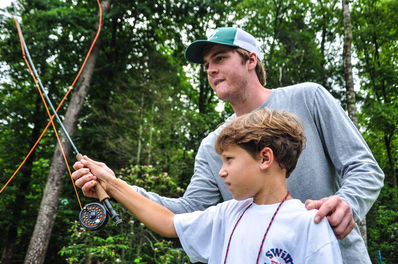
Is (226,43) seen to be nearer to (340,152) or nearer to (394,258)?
(340,152)

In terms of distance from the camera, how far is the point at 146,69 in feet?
40.7

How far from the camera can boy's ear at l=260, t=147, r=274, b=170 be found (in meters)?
1.48

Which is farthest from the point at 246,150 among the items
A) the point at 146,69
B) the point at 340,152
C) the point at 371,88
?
the point at 371,88

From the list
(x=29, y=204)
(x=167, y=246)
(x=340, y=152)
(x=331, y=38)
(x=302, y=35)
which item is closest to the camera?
(x=340, y=152)

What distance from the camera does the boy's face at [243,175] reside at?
1.47 m

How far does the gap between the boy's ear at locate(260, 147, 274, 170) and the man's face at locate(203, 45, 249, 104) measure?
0.66 m

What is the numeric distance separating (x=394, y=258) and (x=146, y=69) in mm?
10476

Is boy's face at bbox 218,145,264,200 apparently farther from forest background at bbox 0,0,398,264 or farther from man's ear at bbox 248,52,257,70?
forest background at bbox 0,0,398,264

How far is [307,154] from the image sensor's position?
175 centimetres

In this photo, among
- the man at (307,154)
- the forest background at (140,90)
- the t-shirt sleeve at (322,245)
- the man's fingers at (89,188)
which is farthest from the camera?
the forest background at (140,90)

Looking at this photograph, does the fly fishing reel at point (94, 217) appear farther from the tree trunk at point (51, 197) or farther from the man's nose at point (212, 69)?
the tree trunk at point (51, 197)

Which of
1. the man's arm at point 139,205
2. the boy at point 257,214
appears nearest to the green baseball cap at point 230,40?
the boy at point 257,214

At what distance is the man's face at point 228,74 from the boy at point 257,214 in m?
0.51

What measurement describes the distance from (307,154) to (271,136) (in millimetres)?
357
